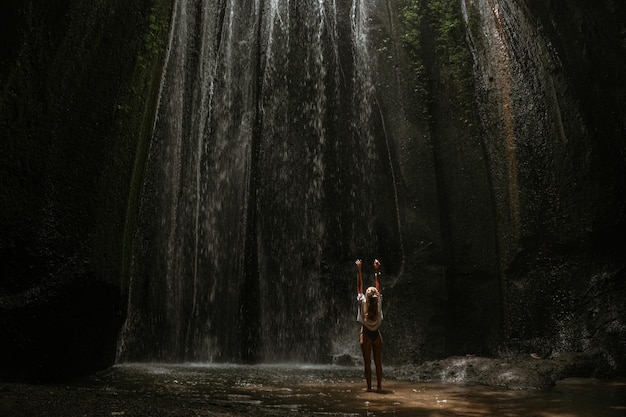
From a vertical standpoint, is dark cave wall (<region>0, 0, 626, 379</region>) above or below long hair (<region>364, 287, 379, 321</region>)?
above

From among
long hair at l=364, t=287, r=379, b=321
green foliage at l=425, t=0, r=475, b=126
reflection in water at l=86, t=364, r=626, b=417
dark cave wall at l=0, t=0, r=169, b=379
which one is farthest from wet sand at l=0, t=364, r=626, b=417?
green foliage at l=425, t=0, r=475, b=126

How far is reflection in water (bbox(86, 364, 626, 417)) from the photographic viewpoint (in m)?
5.16

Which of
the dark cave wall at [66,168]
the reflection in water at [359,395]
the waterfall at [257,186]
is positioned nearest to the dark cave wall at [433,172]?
the dark cave wall at [66,168]

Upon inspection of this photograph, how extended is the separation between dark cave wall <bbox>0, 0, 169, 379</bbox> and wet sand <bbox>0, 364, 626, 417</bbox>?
1.98 feet

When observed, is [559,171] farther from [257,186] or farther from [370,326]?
[257,186]

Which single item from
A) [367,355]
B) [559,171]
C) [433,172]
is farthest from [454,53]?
[367,355]

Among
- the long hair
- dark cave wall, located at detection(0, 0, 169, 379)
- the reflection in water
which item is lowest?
the reflection in water

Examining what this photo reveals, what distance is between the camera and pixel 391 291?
1093 centimetres

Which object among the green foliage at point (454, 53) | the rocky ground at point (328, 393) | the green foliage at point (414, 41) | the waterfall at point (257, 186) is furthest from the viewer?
the green foliage at point (414, 41)

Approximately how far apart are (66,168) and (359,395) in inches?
162

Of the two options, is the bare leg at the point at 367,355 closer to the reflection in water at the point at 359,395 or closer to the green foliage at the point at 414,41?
the reflection in water at the point at 359,395

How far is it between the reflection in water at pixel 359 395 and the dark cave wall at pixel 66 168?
3.04 ft

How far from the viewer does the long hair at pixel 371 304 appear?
267 inches

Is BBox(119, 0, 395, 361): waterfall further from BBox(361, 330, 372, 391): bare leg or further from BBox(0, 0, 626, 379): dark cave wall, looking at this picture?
BBox(361, 330, 372, 391): bare leg
